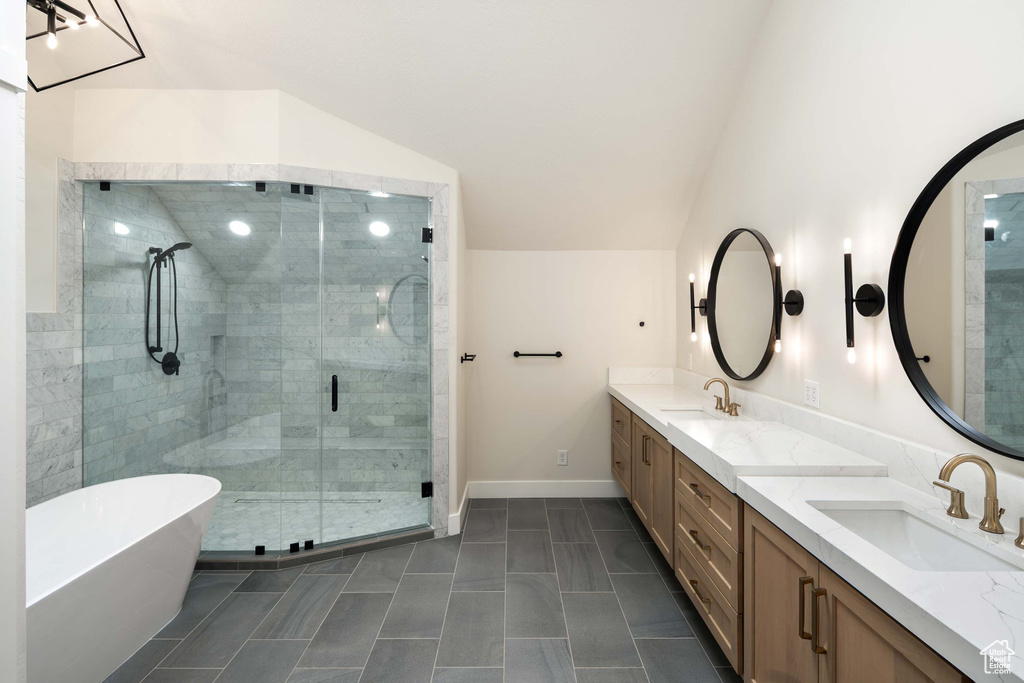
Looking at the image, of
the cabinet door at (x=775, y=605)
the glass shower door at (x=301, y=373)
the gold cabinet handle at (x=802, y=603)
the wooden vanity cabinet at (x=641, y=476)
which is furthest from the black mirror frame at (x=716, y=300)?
the glass shower door at (x=301, y=373)

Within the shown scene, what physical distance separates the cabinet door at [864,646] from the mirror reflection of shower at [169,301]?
3112 millimetres

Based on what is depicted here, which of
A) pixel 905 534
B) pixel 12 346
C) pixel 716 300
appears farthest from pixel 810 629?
pixel 716 300

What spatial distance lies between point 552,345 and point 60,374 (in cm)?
288

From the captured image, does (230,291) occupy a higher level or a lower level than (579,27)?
lower

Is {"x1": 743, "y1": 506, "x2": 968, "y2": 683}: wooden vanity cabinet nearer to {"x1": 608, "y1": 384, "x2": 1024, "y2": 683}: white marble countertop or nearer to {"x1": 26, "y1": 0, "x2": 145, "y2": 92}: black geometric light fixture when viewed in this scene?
{"x1": 608, "y1": 384, "x2": 1024, "y2": 683}: white marble countertop

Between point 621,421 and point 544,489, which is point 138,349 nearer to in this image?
point 544,489

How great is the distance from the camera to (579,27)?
91.1 inches

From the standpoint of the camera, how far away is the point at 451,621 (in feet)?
6.91

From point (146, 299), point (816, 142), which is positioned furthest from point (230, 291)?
point (816, 142)

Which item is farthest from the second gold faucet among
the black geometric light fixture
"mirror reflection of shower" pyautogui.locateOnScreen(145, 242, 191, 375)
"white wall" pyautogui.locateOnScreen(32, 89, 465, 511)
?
the black geometric light fixture

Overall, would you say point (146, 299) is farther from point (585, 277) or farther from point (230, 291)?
point (585, 277)

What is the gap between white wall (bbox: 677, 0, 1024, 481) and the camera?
1342mm

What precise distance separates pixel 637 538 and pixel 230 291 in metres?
2.77

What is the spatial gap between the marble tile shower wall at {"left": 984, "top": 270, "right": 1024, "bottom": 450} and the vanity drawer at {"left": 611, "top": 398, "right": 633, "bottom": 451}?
1884mm
